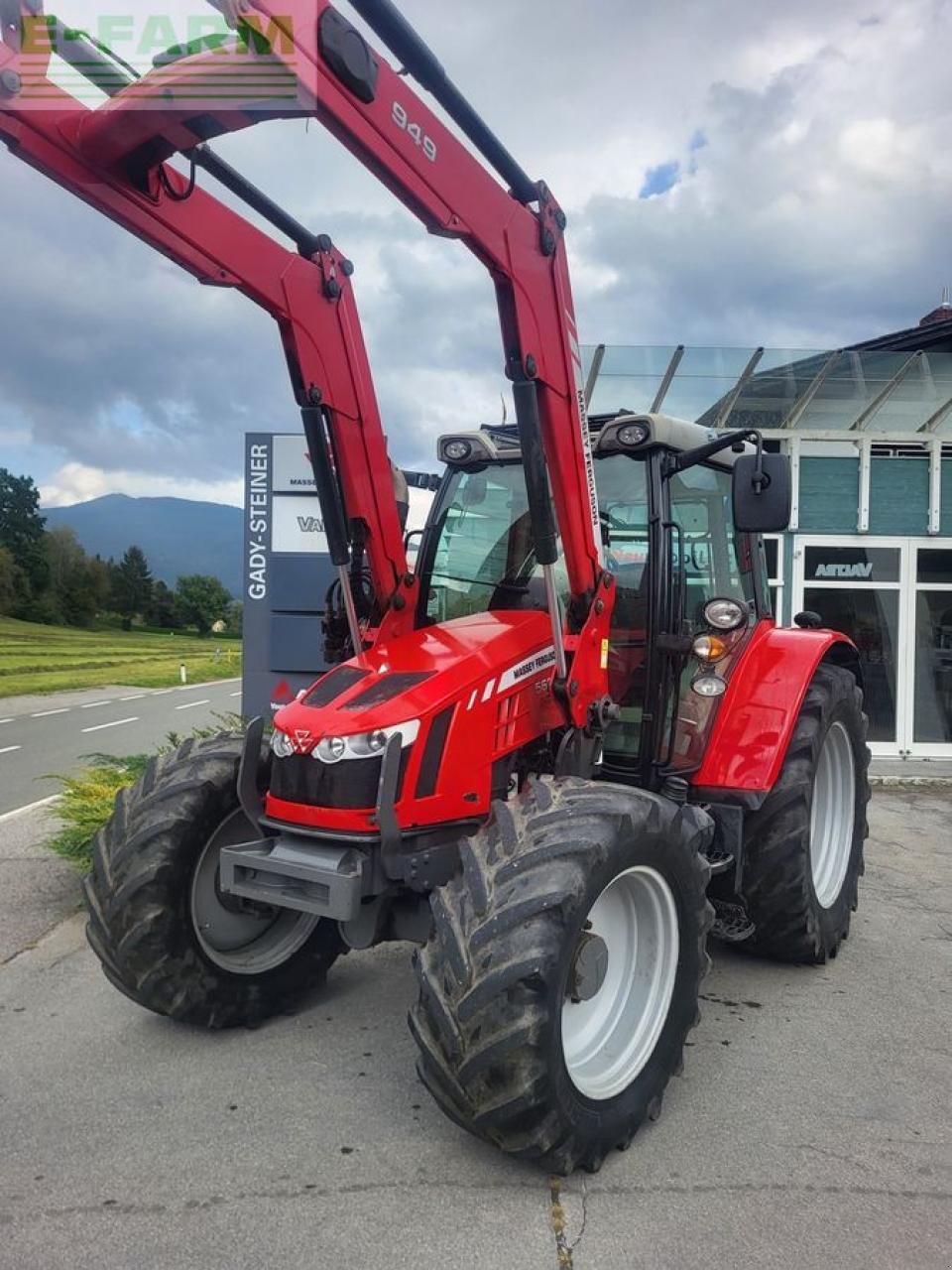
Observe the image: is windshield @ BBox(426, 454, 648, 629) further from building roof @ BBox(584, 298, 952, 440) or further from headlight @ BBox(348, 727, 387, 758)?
building roof @ BBox(584, 298, 952, 440)

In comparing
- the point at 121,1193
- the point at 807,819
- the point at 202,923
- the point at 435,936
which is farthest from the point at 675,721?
the point at 121,1193

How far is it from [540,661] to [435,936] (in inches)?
49.1

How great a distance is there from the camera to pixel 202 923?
12.1 feet

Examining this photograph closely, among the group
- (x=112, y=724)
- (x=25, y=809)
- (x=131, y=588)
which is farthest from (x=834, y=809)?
(x=131, y=588)

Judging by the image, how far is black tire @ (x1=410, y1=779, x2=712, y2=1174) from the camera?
2.57 meters

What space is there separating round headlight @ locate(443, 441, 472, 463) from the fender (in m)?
1.62

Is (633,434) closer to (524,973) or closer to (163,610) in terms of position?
Result: (524,973)

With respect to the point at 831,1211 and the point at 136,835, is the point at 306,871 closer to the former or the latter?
the point at 136,835

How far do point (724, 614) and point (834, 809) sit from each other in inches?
65.6

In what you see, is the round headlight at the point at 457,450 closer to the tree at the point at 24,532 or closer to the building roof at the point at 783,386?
the building roof at the point at 783,386

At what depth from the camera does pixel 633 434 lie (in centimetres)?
406

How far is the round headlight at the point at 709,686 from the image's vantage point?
4242 millimetres

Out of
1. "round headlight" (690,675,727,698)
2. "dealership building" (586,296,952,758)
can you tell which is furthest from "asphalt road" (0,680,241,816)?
"dealership building" (586,296,952,758)

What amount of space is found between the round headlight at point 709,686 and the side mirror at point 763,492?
2.52ft
